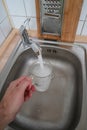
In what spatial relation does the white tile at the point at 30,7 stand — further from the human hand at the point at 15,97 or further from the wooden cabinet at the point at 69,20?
the human hand at the point at 15,97

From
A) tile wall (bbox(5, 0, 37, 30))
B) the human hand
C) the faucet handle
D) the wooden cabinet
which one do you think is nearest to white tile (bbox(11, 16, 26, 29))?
tile wall (bbox(5, 0, 37, 30))

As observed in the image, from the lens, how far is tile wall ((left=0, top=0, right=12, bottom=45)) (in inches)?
26.9

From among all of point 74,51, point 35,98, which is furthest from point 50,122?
point 74,51

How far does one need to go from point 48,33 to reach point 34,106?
398 mm

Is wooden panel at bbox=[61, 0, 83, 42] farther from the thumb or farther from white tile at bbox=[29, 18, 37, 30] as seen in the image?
the thumb

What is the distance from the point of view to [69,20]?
57cm

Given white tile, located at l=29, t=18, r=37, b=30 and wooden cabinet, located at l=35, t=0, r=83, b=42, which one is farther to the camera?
white tile, located at l=29, t=18, r=37, b=30

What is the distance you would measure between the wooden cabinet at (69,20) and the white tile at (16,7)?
13 centimetres

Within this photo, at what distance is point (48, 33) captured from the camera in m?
0.68

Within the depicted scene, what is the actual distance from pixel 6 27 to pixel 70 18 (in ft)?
1.33

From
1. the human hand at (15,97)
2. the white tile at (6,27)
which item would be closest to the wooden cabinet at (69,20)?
the white tile at (6,27)

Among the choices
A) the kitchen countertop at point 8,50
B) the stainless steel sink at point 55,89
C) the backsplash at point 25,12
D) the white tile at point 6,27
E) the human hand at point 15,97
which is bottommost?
the stainless steel sink at point 55,89

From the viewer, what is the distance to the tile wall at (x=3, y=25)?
0.68m

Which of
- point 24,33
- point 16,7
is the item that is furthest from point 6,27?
point 24,33
